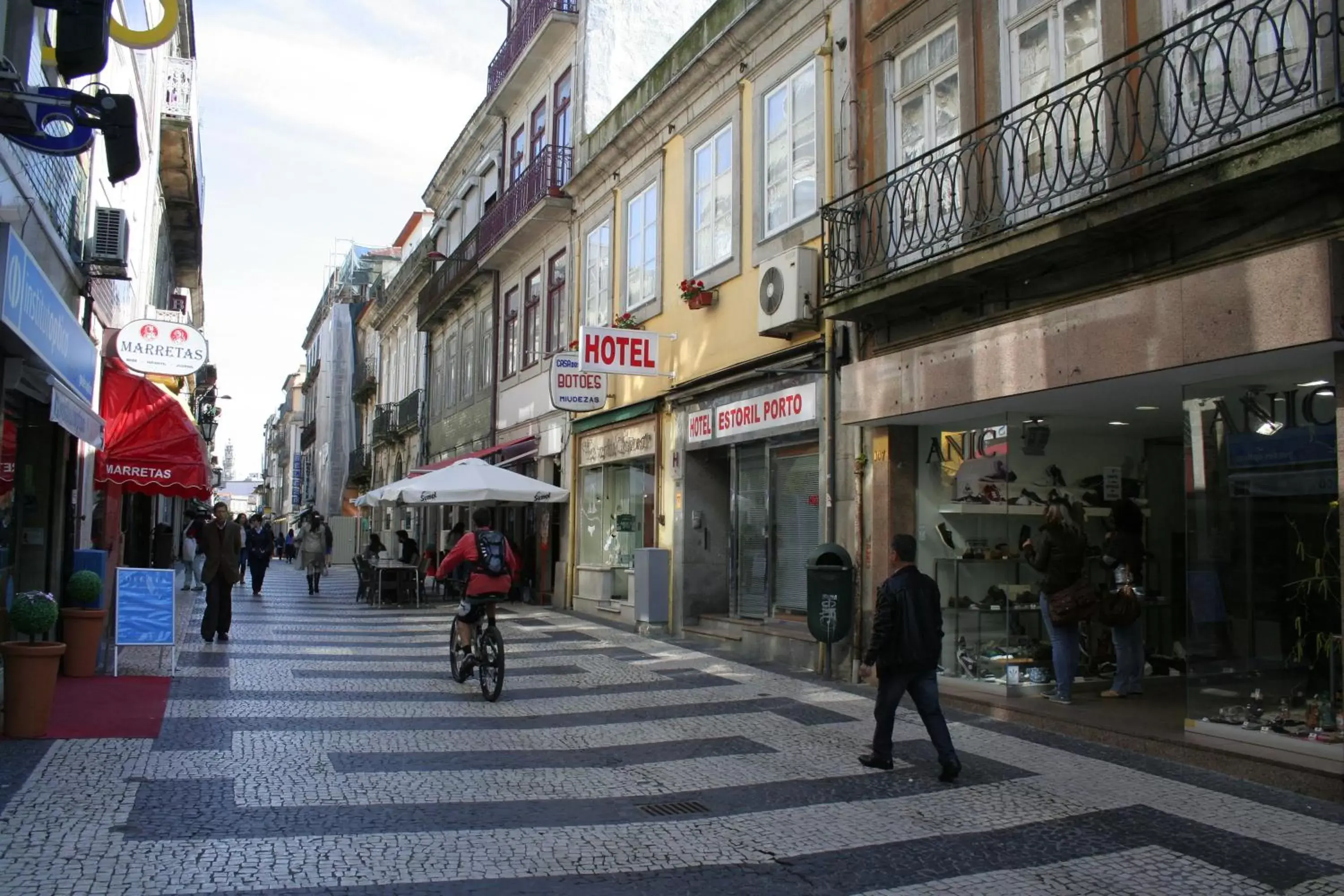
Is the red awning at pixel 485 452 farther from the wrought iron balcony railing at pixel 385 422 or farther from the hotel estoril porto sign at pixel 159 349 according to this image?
the wrought iron balcony railing at pixel 385 422

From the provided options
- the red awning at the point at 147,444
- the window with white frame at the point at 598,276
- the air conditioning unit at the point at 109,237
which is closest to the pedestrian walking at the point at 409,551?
the window with white frame at the point at 598,276

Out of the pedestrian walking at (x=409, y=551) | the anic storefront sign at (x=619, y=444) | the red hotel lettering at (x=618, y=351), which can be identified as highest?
the red hotel lettering at (x=618, y=351)

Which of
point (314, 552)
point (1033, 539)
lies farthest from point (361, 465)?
point (1033, 539)

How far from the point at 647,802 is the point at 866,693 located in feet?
14.8

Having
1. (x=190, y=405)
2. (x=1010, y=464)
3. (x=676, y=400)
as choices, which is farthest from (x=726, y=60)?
(x=190, y=405)

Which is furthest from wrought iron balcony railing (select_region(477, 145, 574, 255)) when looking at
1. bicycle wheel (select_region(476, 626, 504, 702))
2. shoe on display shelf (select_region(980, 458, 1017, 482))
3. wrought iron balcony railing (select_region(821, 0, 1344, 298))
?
shoe on display shelf (select_region(980, 458, 1017, 482))

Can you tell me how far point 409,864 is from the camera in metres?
5.06

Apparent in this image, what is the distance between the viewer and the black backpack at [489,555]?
10.2 metres

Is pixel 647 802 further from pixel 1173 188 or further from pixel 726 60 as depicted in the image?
pixel 726 60

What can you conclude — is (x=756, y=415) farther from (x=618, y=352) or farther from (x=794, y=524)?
(x=618, y=352)

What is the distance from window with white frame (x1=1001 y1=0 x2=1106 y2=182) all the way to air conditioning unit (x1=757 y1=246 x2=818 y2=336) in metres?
2.96

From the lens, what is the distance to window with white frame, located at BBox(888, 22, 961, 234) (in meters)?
10.0

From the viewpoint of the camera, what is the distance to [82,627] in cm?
1016

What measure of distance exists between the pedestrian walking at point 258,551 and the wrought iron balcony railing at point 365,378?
1927cm
